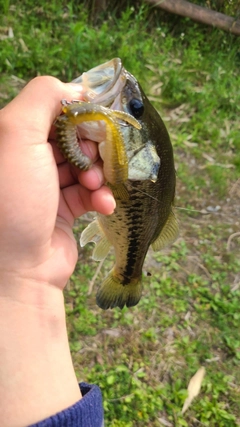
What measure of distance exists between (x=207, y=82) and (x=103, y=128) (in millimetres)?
4291

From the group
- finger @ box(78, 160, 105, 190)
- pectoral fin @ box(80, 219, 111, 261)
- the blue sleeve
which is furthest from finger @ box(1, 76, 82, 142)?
the blue sleeve

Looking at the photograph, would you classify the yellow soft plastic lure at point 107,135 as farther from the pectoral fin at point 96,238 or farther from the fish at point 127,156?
the pectoral fin at point 96,238

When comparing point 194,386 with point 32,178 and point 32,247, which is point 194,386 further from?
point 32,178

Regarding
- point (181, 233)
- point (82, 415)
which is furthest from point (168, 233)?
point (181, 233)

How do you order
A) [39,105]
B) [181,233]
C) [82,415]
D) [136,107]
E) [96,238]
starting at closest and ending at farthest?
[82,415]
[39,105]
[136,107]
[96,238]
[181,233]

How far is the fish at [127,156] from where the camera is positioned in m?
1.53

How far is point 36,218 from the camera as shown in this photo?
1676 mm

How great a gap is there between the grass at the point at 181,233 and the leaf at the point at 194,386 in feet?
0.13

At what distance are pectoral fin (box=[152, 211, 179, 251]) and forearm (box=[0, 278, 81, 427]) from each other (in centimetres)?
75

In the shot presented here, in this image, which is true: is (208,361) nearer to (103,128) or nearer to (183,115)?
(103,128)

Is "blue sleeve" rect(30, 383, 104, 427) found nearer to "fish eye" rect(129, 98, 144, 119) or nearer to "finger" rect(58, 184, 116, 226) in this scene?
"finger" rect(58, 184, 116, 226)

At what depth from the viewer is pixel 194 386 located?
3168 millimetres

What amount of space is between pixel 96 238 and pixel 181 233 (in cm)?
182

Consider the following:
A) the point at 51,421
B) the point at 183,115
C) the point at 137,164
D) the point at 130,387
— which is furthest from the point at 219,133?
the point at 51,421
